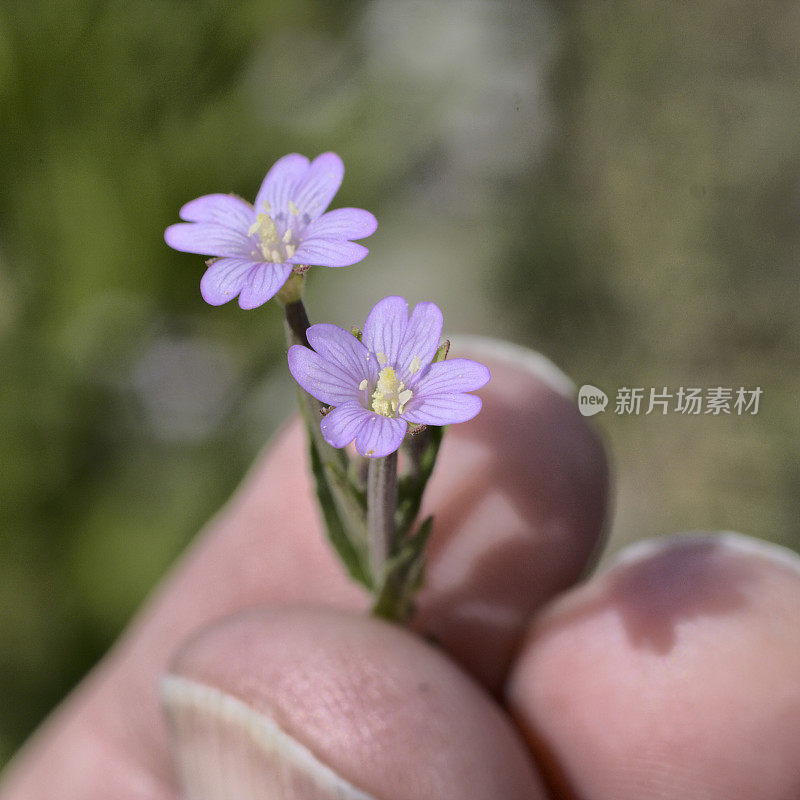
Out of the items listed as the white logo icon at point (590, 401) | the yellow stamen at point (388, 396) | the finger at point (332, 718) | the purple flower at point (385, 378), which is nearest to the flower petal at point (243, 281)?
the purple flower at point (385, 378)

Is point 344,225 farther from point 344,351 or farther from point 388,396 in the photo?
point 388,396

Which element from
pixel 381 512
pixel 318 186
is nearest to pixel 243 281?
pixel 318 186

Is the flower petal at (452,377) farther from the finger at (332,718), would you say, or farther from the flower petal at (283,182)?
the finger at (332,718)

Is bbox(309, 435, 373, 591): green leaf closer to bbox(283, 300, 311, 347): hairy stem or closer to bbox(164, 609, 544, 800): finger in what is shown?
bbox(164, 609, 544, 800): finger

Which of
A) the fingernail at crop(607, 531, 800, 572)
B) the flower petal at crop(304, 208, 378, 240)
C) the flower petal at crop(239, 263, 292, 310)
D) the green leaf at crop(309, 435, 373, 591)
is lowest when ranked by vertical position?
the fingernail at crop(607, 531, 800, 572)

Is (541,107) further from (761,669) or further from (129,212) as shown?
(761,669)

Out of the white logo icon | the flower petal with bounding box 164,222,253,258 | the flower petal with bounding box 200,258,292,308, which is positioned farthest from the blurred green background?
the flower petal with bounding box 200,258,292,308

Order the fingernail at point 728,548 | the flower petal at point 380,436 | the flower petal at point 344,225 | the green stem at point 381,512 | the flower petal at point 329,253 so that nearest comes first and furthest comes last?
1. the flower petal at point 380,436
2. the flower petal at point 329,253
3. the flower petal at point 344,225
4. the green stem at point 381,512
5. the fingernail at point 728,548

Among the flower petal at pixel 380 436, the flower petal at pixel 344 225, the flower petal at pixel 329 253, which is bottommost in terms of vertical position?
the flower petal at pixel 380 436
